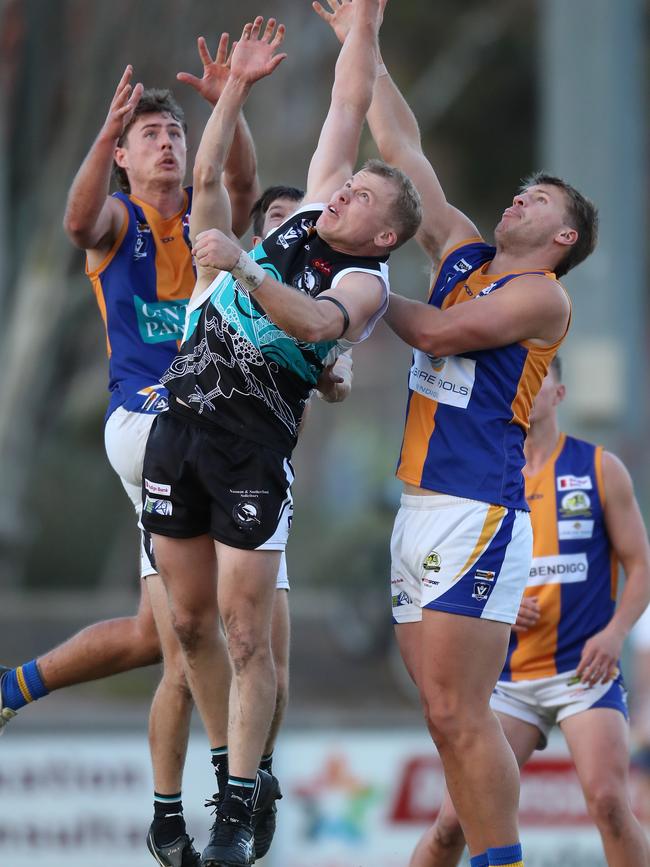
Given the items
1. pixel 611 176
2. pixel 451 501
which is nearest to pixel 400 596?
pixel 451 501

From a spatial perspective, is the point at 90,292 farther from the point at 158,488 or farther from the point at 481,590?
the point at 481,590

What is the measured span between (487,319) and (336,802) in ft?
17.6

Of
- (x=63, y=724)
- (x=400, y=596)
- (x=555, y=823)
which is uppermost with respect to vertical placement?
(x=400, y=596)

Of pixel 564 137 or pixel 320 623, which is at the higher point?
pixel 564 137

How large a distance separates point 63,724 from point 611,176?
24.6 ft

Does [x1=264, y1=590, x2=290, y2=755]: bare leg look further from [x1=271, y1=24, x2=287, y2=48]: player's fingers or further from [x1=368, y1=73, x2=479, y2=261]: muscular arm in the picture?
[x1=271, y1=24, x2=287, y2=48]: player's fingers

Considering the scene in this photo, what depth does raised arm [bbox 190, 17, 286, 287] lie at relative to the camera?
4.95 m

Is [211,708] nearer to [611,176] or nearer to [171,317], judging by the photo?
[171,317]

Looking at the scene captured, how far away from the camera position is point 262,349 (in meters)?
4.96

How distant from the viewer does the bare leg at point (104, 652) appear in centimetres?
584

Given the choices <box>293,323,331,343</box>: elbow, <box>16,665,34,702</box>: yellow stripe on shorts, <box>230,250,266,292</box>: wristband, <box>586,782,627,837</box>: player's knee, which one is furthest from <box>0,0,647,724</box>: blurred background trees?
<box>230,250,266,292</box>: wristband

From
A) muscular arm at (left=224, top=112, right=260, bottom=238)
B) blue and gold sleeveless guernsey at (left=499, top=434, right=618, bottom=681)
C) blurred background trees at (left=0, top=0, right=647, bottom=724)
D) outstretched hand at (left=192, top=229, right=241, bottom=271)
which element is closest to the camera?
outstretched hand at (left=192, top=229, right=241, bottom=271)

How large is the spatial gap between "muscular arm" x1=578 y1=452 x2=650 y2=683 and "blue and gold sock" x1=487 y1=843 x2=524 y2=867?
1.20 m

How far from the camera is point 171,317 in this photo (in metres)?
5.82
